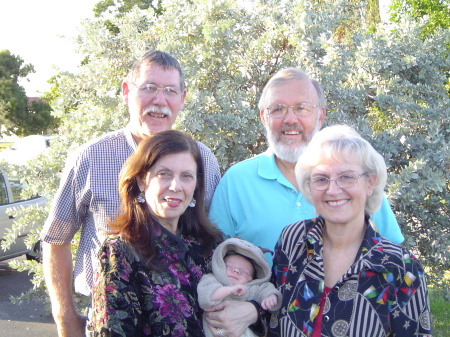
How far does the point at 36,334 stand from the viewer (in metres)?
6.80

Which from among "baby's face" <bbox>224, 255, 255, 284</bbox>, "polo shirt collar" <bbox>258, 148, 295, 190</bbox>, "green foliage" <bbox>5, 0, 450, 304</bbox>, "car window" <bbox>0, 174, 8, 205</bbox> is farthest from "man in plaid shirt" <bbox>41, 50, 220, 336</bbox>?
"car window" <bbox>0, 174, 8, 205</bbox>

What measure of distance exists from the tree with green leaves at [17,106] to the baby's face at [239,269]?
22933 millimetres

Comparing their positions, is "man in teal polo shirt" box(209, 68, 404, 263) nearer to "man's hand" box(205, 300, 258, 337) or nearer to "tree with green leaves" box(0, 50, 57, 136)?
"man's hand" box(205, 300, 258, 337)

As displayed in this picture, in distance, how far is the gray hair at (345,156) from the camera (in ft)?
7.66

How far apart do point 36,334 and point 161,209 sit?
17.5ft

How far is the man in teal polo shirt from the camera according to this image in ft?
9.67

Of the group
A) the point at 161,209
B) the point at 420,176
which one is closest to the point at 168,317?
the point at 161,209

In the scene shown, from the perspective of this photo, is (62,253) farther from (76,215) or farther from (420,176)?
(420,176)

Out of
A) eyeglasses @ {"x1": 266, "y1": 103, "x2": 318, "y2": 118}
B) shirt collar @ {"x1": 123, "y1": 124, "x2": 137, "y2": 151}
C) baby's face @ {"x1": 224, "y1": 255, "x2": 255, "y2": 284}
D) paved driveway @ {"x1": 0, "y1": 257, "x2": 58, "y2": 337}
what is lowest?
paved driveway @ {"x1": 0, "y1": 257, "x2": 58, "y2": 337}

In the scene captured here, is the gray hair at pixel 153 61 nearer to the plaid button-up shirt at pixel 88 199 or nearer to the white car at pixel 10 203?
the plaid button-up shirt at pixel 88 199

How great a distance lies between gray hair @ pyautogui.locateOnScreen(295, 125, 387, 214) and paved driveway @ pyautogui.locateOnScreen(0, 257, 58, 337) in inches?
219

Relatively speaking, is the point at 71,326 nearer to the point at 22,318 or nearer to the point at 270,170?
the point at 270,170

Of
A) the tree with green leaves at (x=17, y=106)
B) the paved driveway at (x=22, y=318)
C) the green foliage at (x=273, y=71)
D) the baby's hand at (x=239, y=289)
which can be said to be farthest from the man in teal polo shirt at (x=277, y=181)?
the tree with green leaves at (x=17, y=106)

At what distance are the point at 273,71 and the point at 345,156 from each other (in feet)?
9.31
